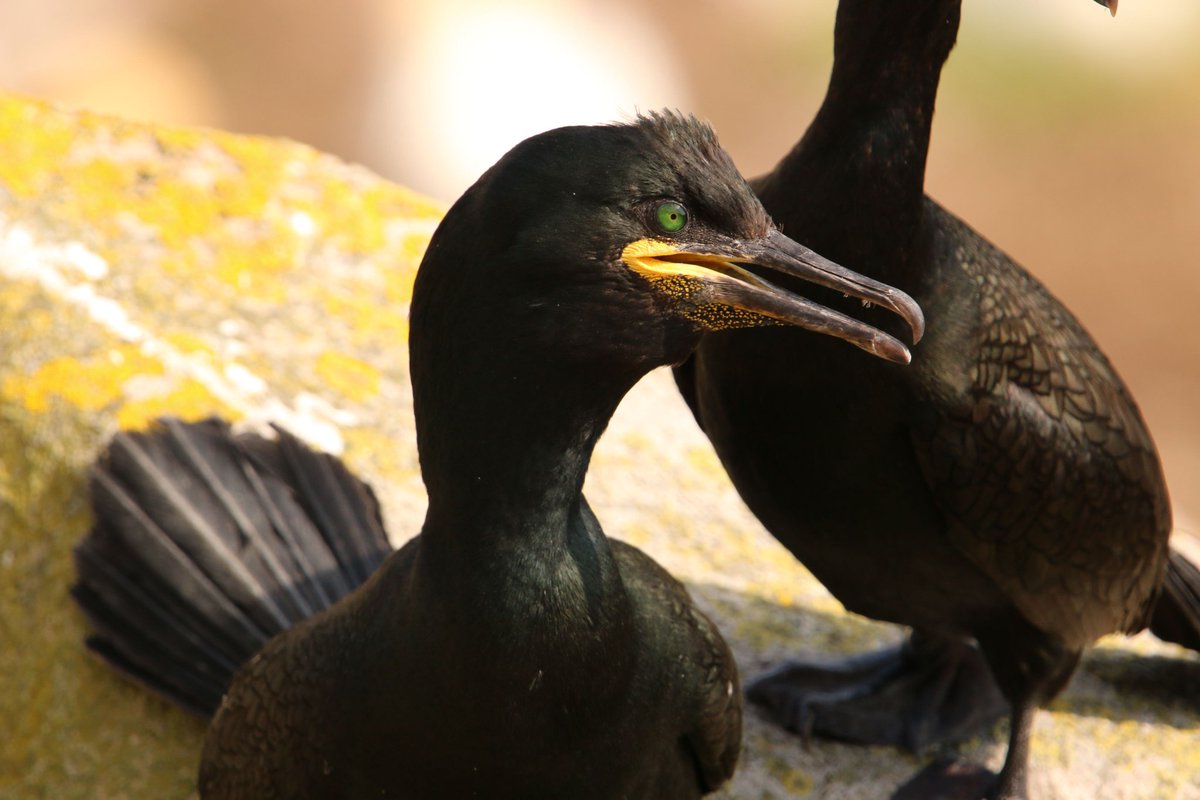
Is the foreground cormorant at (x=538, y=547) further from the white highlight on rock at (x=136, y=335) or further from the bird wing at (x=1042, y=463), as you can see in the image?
the white highlight on rock at (x=136, y=335)

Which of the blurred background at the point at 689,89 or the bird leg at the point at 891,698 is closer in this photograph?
the bird leg at the point at 891,698

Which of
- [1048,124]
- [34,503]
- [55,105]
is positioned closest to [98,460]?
[34,503]

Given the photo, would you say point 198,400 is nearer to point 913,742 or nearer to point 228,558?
point 228,558

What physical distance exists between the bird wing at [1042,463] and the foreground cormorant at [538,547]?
1.54 feet

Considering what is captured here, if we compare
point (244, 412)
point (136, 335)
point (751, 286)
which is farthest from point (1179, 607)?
point (136, 335)

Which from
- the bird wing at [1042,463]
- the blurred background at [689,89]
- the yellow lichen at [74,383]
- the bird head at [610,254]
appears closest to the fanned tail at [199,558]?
the yellow lichen at [74,383]

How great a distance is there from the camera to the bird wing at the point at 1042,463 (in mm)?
3943

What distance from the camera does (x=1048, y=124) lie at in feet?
41.9

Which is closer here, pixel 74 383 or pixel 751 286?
pixel 751 286

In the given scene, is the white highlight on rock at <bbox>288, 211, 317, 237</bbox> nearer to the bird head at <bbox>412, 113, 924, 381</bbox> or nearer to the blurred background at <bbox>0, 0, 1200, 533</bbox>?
the bird head at <bbox>412, 113, 924, 381</bbox>

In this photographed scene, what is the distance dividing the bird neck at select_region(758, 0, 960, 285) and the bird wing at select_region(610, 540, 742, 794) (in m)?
0.95

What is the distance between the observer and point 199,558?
423 cm

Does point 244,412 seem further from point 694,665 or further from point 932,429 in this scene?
point 932,429

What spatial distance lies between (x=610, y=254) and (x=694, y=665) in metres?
1.24
